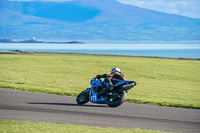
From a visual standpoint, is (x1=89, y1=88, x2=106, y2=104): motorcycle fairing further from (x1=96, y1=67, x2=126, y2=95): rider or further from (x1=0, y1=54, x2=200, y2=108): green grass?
(x1=0, y1=54, x2=200, y2=108): green grass

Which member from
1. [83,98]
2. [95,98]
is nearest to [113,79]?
[95,98]

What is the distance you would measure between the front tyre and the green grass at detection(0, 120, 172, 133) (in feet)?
11.6

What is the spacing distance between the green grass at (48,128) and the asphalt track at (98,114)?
30.6 inches

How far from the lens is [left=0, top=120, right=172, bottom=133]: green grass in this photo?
9.64 m

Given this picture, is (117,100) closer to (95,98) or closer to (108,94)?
(108,94)

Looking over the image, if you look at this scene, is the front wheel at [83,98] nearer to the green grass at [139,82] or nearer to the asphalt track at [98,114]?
the asphalt track at [98,114]

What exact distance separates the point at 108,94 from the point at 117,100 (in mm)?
514

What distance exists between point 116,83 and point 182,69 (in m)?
24.5

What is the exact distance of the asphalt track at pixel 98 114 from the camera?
11312mm

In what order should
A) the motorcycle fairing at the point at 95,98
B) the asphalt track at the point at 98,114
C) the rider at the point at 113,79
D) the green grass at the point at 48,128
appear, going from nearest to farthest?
the green grass at the point at 48,128
the asphalt track at the point at 98,114
the rider at the point at 113,79
the motorcycle fairing at the point at 95,98

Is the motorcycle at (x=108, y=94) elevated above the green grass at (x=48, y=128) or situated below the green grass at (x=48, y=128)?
above

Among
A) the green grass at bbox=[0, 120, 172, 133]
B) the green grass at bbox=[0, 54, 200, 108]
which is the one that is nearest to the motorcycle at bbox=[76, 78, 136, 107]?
the green grass at bbox=[0, 54, 200, 108]

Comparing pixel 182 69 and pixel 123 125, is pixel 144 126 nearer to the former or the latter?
pixel 123 125

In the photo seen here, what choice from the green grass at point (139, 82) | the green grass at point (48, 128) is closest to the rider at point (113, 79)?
the green grass at point (139, 82)
